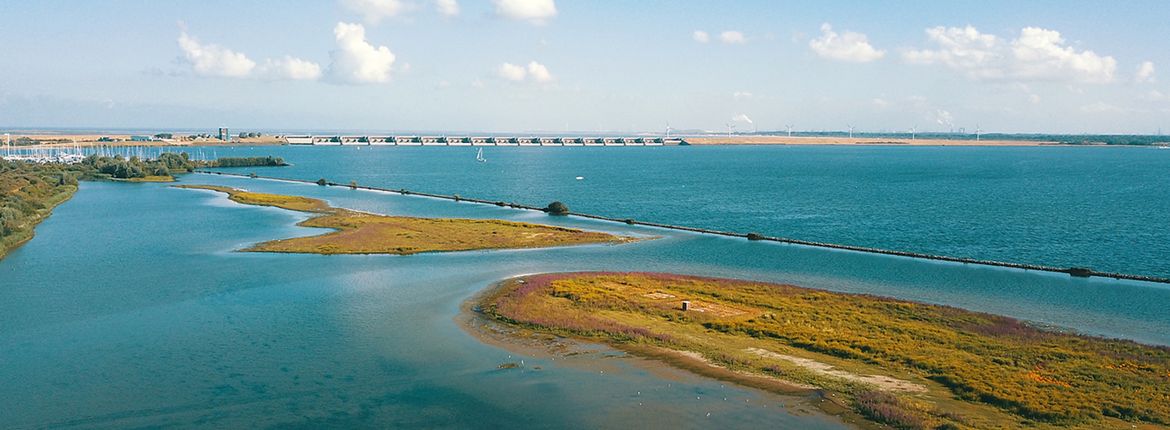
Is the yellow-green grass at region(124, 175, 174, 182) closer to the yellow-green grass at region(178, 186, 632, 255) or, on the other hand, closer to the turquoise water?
the turquoise water

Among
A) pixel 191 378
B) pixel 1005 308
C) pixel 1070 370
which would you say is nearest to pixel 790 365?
pixel 1070 370

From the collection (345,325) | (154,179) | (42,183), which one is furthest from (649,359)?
(154,179)

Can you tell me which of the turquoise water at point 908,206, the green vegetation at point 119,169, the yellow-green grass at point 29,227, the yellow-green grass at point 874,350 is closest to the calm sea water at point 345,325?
the yellow-green grass at point 29,227

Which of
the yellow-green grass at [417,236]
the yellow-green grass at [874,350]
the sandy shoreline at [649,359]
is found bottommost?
the sandy shoreline at [649,359]

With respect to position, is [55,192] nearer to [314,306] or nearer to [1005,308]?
[314,306]

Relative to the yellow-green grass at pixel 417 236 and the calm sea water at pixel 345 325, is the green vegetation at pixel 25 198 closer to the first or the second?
the calm sea water at pixel 345 325

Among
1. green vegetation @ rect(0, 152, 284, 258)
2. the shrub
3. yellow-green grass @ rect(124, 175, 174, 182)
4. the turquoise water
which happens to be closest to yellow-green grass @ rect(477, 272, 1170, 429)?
the turquoise water

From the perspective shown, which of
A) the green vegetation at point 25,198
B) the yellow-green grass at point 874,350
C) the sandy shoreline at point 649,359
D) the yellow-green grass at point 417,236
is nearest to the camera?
the yellow-green grass at point 874,350
